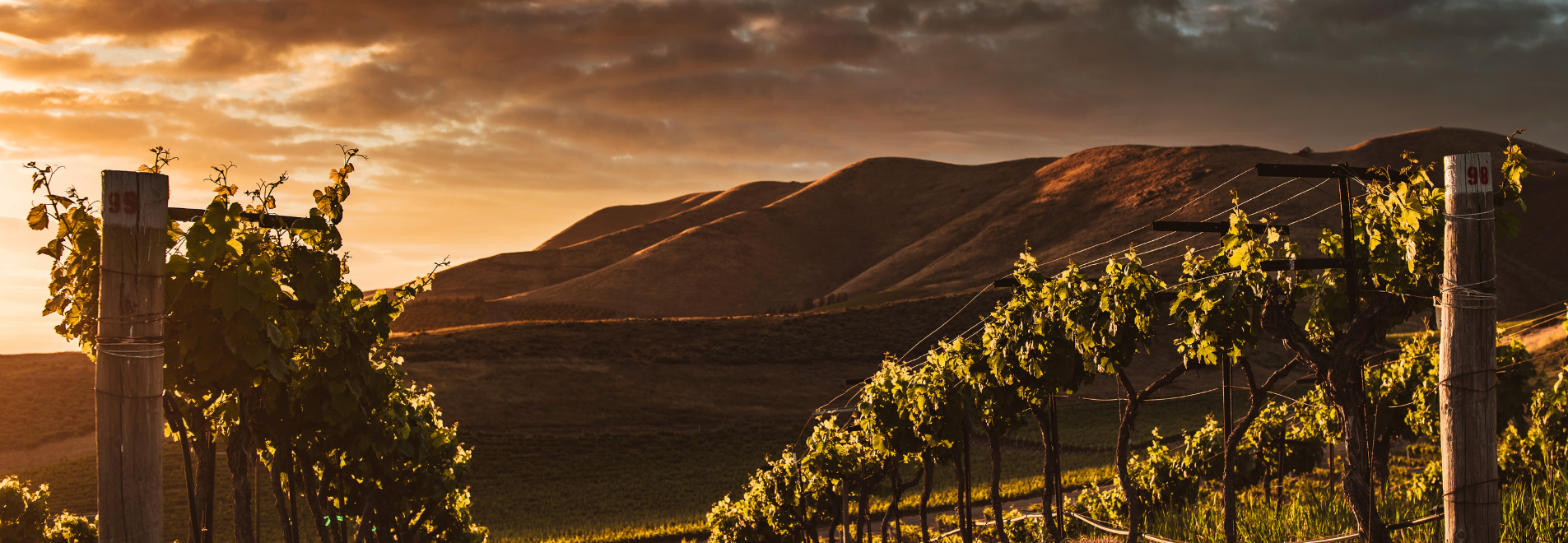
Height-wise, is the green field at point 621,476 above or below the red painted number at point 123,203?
below

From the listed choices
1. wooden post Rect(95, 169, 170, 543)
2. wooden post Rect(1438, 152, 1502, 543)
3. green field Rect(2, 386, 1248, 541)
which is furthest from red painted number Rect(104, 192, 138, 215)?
green field Rect(2, 386, 1248, 541)

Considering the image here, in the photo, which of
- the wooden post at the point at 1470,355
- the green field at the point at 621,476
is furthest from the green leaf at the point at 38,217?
the green field at the point at 621,476

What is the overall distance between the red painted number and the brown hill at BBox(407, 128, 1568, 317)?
8884 cm

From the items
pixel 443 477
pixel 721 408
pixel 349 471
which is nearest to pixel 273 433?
pixel 349 471

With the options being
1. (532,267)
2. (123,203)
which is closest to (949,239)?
(532,267)

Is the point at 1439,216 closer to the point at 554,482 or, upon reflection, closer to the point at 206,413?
the point at 206,413

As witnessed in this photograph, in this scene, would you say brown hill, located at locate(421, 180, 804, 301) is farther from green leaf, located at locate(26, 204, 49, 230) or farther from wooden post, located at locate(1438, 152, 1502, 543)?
wooden post, located at locate(1438, 152, 1502, 543)

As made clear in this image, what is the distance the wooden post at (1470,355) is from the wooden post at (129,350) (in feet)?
24.3

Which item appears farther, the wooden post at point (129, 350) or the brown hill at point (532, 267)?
Answer: the brown hill at point (532, 267)

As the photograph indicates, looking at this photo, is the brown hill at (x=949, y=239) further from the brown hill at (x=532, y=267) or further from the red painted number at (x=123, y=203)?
the red painted number at (x=123, y=203)

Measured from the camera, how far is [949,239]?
15188 cm

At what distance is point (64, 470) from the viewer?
3866 cm

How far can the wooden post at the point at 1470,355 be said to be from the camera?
528cm

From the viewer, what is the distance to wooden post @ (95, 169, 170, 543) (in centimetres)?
428
